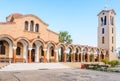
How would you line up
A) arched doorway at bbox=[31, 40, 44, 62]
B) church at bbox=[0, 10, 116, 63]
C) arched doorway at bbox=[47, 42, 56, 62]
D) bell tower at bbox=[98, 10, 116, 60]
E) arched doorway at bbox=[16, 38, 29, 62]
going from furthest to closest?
1. bell tower at bbox=[98, 10, 116, 60]
2. arched doorway at bbox=[47, 42, 56, 62]
3. arched doorway at bbox=[31, 40, 44, 62]
4. arched doorway at bbox=[16, 38, 29, 62]
5. church at bbox=[0, 10, 116, 63]

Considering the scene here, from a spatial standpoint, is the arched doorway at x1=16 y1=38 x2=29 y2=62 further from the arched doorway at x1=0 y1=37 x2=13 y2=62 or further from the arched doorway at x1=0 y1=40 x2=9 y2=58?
the arched doorway at x1=0 y1=40 x2=9 y2=58

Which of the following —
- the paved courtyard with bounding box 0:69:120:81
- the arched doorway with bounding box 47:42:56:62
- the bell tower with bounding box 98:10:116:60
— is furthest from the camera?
the bell tower with bounding box 98:10:116:60

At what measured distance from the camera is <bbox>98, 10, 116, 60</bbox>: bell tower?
4125cm

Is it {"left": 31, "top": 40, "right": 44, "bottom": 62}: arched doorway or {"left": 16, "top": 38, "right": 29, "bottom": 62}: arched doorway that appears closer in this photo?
{"left": 16, "top": 38, "right": 29, "bottom": 62}: arched doorway

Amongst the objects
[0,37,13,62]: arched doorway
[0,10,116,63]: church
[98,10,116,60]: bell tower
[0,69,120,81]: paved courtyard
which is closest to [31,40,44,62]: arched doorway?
[0,10,116,63]: church

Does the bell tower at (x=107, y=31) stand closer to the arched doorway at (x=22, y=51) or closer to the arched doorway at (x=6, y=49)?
the arched doorway at (x=22, y=51)

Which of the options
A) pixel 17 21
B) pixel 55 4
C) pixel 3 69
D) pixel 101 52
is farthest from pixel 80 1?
pixel 101 52

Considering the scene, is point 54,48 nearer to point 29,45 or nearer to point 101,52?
point 29,45

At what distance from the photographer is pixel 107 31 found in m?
41.4

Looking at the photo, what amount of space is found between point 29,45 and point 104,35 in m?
21.7

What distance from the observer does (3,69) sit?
20.3 metres

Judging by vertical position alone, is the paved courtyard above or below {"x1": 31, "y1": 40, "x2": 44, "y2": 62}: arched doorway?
below

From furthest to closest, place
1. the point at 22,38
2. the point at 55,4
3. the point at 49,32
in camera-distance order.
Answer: the point at 49,32
the point at 22,38
the point at 55,4

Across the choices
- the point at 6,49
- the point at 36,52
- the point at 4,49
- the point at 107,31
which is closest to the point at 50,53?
the point at 36,52
